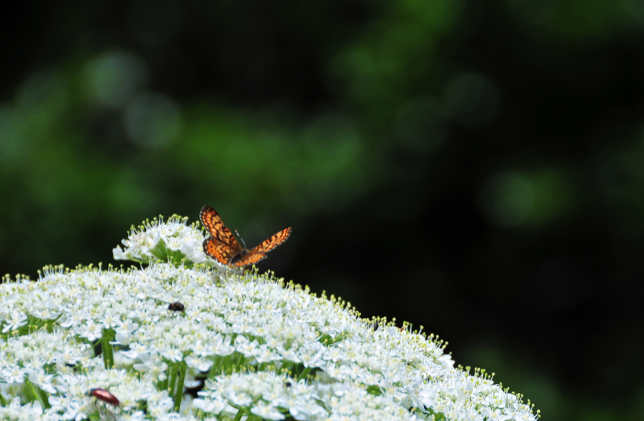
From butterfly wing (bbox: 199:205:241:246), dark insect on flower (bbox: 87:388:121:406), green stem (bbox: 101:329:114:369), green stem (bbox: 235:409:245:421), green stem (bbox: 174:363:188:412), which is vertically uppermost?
butterfly wing (bbox: 199:205:241:246)

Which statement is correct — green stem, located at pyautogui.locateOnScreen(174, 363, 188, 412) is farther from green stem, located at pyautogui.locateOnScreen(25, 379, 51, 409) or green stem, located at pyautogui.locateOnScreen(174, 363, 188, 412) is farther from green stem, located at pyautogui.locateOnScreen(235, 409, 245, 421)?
green stem, located at pyautogui.locateOnScreen(25, 379, 51, 409)

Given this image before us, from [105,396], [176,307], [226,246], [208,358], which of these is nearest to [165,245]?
[226,246]

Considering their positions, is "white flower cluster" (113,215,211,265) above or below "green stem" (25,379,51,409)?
above

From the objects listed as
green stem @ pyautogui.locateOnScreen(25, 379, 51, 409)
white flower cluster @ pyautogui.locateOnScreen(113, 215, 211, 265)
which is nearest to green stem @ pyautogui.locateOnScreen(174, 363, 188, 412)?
green stem @ pyautogui.locateOnScreen(25, 379, 51, 409)

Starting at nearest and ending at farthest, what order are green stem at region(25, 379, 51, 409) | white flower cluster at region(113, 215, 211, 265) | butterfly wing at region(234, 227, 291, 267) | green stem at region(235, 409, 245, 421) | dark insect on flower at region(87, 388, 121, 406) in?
dark insect on flower at region(87, 388, 121, 406) < green stem at region(235, 409, 245, 421) < green stem at region(25, 379, 51, 409) < butterfly wing at region(234, 227, 291, 267) < white flower cluster at region(113, 215, 211, 265)

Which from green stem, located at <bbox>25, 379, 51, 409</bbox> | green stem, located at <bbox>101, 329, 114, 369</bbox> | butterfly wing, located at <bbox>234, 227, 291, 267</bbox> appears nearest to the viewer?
green stem, located at <bbox>25, 379, 51, 409</bbox>

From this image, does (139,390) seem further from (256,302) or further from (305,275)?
(305,275)

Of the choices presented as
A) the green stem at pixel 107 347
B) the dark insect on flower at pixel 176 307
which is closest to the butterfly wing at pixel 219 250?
the dark insect on flower at pixel 176 307
